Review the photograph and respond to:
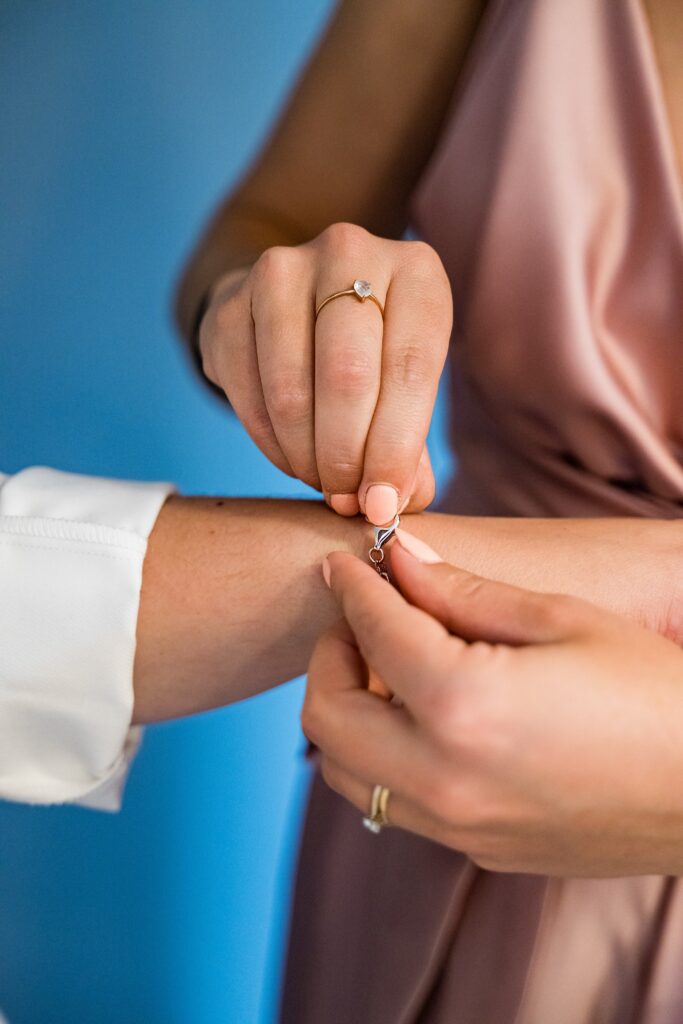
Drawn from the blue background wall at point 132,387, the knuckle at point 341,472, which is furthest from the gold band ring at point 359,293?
the blue background wall at point 132,387

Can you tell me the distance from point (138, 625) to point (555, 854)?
32 centimetres

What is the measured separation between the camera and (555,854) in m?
0.43

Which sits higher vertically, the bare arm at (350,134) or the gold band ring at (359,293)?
the bare arm at (350,134)

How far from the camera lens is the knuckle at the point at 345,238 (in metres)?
0.56

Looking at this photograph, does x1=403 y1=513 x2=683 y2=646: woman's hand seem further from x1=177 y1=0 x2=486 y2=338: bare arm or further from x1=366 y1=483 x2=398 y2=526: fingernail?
A: x1=177 y1=0 x2=486 y2=338: bare arm

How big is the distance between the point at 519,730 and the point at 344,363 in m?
0.26

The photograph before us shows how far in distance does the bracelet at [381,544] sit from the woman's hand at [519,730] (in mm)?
129

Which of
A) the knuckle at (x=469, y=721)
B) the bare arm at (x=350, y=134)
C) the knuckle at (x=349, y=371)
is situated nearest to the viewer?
the knuckle at (x=469, y=721)

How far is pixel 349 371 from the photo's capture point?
51 cm

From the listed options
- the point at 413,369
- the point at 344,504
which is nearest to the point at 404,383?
the point at 413,369

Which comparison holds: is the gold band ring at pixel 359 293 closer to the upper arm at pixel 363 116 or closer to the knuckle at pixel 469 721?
the knuckle at pixel 469 721

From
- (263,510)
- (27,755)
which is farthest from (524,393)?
(27,755)

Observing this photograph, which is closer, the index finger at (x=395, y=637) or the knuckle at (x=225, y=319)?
the index finger at (x=395, y=637)

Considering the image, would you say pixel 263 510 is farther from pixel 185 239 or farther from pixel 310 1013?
pixel 185 239
